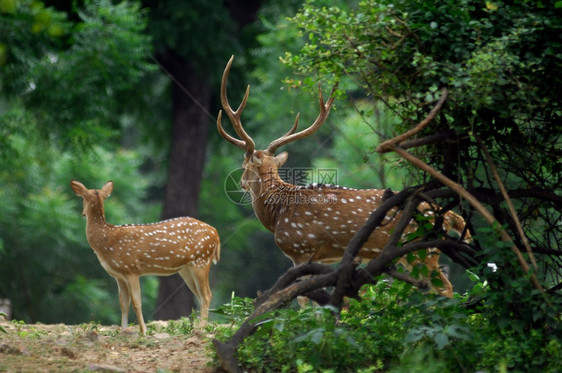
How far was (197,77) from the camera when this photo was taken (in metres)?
13.4

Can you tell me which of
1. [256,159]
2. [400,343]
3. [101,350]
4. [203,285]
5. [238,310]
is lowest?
[101,350]

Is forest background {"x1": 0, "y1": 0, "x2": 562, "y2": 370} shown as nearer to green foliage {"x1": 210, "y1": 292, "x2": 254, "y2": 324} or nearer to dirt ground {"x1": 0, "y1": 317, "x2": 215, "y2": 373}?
green foliage {"x1": 210, "y1": 292, "x2": 254, "y2": 324}

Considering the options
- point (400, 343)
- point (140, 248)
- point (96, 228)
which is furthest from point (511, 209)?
point (96, 228)

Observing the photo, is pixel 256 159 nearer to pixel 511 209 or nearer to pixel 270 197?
pixel 270 197

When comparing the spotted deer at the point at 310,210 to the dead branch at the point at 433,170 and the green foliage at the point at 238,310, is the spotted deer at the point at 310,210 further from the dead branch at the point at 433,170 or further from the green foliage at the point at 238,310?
the dead branch at the point at 433,170

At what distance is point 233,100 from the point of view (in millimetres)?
14023

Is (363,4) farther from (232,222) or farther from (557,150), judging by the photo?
(232,222)

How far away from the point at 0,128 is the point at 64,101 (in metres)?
1.10

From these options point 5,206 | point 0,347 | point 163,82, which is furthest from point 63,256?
point 0,347

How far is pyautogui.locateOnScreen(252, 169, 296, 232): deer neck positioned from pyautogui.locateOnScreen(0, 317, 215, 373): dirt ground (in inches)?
64.3

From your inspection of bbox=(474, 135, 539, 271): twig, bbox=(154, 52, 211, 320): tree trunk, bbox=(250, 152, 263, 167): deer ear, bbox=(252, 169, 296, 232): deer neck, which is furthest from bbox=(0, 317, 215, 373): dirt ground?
bbox=(154, 52, 211, 320): tree trunk

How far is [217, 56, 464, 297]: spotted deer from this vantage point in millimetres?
7309

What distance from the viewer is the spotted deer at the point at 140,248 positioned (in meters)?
7.43

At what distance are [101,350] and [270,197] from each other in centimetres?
264
